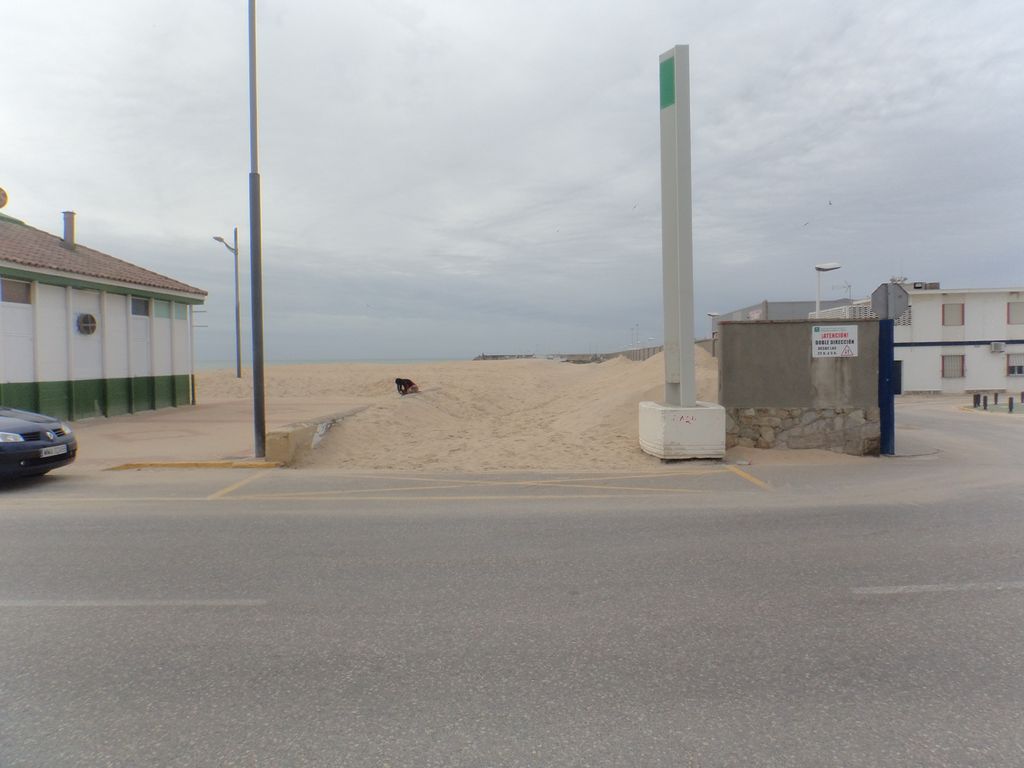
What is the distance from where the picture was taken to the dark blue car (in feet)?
29.6

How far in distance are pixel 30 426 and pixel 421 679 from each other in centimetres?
878

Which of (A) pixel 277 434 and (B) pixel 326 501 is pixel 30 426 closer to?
(A) pixel 277 434

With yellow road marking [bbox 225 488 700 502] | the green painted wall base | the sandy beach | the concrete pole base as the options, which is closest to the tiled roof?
the green painted wall base

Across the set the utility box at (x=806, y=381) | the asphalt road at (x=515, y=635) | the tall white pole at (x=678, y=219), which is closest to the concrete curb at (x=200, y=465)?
the asphalt road at (x=515, y=635)

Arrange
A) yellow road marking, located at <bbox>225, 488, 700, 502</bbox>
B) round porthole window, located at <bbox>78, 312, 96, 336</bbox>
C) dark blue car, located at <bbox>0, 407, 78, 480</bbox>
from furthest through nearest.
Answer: round porthole window, located at <bbox>78, 312, 96, 336</bbox>, dark blue car, located at <bbox>0, 407, 78, 480</bbox>, yellow road marking, located at <bbox>225, 488, 700, 502</bbox>

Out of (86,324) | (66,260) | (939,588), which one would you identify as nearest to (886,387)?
(939,588)

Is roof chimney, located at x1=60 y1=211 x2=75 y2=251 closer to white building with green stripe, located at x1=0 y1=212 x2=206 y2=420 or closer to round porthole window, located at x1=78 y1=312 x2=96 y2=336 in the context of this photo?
white building with green stripe, located at x1=0 y1=212 x2=206 y2=420

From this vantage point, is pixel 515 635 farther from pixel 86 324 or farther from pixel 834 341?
pixel 86 324

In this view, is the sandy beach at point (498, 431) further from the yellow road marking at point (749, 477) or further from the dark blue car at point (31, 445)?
the dark blue car at point (31, 445)

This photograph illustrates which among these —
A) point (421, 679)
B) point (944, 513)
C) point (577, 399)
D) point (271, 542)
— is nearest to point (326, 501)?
point (271, 542)

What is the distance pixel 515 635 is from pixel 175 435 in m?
12.6

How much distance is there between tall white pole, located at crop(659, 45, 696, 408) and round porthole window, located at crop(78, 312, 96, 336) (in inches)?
566

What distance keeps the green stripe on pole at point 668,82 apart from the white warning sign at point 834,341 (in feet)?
15.4

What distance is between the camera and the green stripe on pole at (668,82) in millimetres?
11180
